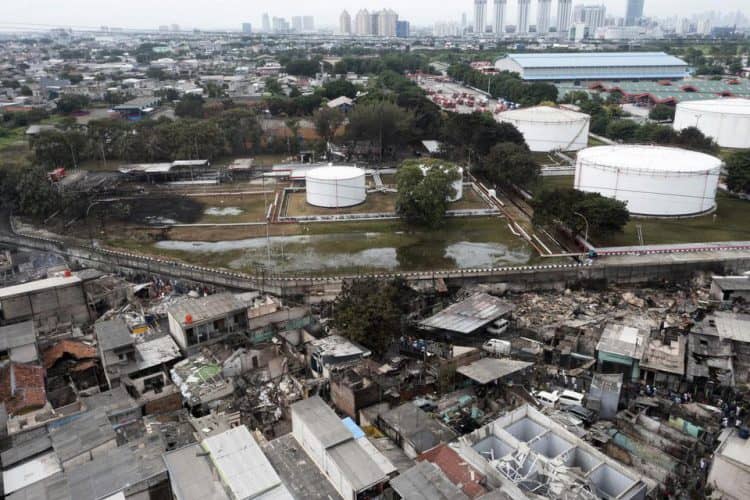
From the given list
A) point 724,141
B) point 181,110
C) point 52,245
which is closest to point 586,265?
point 52,245

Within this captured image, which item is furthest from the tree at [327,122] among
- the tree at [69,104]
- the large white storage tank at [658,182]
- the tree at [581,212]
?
the tree at [69,104]

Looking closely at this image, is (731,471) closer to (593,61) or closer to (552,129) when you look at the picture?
(552,129)

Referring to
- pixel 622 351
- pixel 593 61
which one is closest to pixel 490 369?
pixel 622 351

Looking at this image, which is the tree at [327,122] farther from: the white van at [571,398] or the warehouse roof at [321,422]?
the warehouse roof at [321,422]

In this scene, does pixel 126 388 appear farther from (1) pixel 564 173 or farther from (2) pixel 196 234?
(1) pixel 564 173

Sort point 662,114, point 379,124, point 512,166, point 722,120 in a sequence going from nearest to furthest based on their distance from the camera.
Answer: point 512,166 → point 379,124 → point 722,120 → point 662,114

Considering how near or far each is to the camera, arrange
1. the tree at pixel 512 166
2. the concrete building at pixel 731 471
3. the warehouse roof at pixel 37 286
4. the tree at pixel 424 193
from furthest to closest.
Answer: the tree at pixel 512 166
the tree at pixel 424 193
the warehouse roof at pixel 37 286
the concrete building at pixel 731 471

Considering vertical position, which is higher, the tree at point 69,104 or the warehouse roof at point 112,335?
the tree at point 69,104
